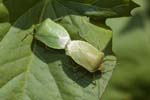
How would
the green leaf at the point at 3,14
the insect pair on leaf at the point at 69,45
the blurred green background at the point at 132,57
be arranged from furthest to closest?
1. the blurred green background at the point at 132,57
2. the insect pair on leaf at the point at 69,45
3. the green leaf at the point at 3,14

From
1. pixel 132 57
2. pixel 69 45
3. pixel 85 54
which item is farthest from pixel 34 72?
pixel 132 57

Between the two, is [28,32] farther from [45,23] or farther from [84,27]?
[84,27]

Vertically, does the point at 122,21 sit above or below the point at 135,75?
above

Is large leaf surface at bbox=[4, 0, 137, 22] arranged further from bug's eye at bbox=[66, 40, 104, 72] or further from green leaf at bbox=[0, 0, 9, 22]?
bug's eye at bbox=[66, 40, 104, 72]

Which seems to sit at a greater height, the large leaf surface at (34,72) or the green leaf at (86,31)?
the green leaf at (86,31)

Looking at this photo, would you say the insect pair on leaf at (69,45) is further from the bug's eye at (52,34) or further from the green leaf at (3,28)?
the green leaf at (3,28)

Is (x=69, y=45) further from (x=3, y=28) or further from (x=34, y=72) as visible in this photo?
(x=3, y=28)

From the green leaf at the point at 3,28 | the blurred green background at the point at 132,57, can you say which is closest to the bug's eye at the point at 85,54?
the green leaf at the point at 3,28

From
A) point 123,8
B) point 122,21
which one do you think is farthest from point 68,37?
point 122,21
